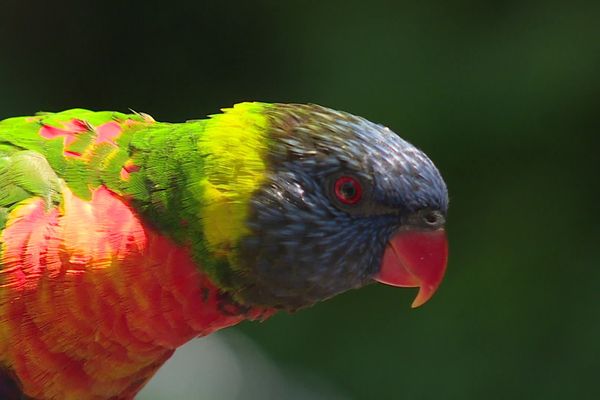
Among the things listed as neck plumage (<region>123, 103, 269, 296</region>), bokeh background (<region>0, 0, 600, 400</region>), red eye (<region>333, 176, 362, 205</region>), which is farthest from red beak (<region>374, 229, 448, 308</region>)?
bokeh background (<region>0, 0, 600, 400</region>)

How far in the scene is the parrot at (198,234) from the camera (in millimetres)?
1609

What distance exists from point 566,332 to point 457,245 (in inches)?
25.9

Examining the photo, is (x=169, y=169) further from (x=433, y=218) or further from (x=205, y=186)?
(x=433, y=218)

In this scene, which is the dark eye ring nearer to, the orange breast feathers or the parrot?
the parrot

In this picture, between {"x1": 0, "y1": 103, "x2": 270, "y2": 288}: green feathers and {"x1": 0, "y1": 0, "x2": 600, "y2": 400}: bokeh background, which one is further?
{"x1": 0, "y1": 0, "x2": 600, "y2": 400}: bokeh background

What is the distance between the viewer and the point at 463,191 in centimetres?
387

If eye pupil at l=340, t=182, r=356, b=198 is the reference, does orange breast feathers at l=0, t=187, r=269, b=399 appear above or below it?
below

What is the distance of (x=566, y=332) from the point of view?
12.0 feet

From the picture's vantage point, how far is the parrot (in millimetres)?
1609

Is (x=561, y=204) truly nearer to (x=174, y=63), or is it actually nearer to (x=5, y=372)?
(x=174, y=63)

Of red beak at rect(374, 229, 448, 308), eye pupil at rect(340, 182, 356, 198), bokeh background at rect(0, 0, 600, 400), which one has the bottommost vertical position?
bokeh background at rect(0, 0, 600, 400)

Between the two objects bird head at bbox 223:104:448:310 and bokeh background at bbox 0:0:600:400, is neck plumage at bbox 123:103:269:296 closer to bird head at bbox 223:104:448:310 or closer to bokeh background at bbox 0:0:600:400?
bird head at bbox 223:104:448:310

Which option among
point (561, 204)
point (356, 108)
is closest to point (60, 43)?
point (356, 108)

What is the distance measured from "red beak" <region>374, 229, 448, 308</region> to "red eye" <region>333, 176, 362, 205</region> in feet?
0.41
